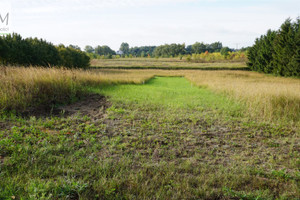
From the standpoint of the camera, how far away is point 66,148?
13.0 ft

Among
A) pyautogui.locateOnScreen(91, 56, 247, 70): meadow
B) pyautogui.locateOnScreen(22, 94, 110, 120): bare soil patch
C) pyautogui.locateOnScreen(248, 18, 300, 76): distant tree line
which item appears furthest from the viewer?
pyautogui.locateOnScreen(91, 56, 247, 70): meadow

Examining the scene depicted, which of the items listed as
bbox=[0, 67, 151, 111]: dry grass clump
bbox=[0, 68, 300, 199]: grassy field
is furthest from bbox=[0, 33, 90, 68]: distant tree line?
bbox=[0, 68, 300, 199]: grassy field

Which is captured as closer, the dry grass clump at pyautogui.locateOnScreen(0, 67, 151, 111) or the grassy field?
the grassy field

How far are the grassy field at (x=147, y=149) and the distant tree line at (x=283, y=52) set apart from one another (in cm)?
2202

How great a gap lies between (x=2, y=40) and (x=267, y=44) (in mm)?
38819

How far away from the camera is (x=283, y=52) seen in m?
27.8

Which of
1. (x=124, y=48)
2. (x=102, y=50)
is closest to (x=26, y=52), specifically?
(x=102, y=50)

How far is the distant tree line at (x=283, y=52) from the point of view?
25250 millimetres

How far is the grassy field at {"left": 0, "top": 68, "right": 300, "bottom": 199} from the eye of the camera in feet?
9.02

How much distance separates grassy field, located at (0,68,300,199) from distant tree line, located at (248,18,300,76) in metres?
22.0

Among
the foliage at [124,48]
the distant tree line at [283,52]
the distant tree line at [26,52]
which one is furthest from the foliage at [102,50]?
the distant tree line at [26,52]

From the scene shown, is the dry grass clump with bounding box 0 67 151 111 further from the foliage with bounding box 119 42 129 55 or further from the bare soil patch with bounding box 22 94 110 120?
the foliage with bounding box 119 42 129 55

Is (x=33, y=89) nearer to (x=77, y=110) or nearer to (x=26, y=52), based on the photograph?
(x=77, y=110)

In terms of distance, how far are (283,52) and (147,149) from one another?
101 ft
